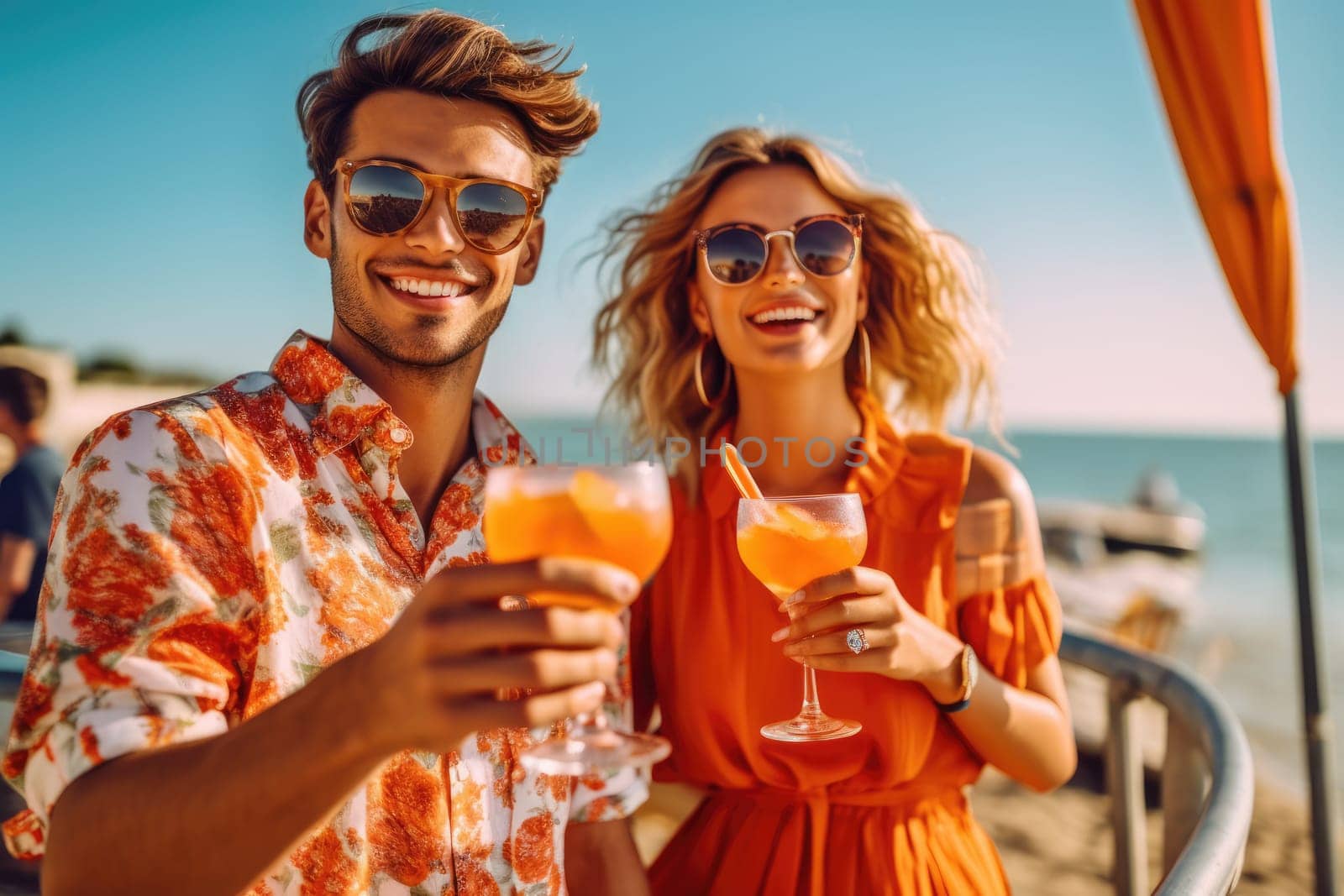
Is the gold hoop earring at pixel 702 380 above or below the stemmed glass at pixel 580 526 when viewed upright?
above

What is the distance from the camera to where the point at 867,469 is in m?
2.62

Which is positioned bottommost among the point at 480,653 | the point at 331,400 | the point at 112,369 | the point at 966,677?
the point at 966,677

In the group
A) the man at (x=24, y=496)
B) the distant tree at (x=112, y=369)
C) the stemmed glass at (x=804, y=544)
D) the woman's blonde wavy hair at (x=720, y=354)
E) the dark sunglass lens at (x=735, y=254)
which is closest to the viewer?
the stemmed glass at (x=804, y=544)

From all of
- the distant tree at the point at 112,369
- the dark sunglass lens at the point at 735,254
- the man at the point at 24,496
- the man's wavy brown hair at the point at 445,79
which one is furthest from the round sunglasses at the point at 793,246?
the distant tree at the point at 112,369

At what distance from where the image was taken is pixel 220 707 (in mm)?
1452

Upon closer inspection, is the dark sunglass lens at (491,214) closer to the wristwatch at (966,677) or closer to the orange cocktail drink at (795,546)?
the orange cocktail drink at (795,546)

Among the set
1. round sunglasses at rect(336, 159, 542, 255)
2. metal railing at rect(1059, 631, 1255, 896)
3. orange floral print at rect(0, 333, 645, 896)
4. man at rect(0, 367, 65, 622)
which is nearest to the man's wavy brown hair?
round sunglasses at rect(336, 159, 542, 255)

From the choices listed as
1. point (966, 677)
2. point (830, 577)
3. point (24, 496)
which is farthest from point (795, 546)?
point (24, 496)

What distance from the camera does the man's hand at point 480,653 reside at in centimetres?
101

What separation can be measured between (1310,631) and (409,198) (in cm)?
322

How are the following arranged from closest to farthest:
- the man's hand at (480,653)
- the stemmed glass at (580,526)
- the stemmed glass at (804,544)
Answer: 1. the man's hand at (480,653)
2. the stemmed glass at (580,526)
3. the stemmed glass at (804,544)

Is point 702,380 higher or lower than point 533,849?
higher

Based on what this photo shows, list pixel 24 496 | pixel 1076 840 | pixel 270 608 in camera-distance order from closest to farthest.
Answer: pixel 270 608 → pixel 24 496 → pixel 1076 840

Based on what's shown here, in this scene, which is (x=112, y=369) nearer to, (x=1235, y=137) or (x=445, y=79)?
(x=445, y=79)
